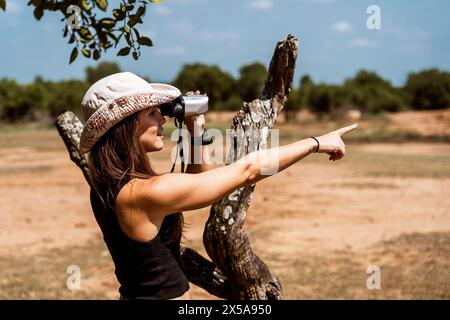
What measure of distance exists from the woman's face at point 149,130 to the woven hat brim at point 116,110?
0.17 ft

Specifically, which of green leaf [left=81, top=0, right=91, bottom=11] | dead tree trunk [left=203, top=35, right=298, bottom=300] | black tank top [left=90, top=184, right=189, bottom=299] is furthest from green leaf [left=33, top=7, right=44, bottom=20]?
black tank top [left=90, top=184, right=189, bottom=299]

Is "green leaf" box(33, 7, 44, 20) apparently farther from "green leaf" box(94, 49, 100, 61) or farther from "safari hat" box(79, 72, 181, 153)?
"safari hat" box(79, 72, 181, 153)

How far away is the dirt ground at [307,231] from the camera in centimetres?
751

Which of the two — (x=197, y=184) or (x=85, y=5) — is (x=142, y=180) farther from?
(x=85, y=5)

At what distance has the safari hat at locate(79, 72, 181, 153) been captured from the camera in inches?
88.3

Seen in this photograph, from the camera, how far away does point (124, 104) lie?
7.36 ft

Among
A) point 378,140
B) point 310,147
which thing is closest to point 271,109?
point 310,147

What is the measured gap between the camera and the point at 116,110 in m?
2.24

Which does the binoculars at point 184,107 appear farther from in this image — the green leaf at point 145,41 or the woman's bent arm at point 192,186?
the green leaf at point 145,41

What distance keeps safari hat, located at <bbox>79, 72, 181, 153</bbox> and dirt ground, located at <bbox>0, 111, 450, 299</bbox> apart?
3.72 ft

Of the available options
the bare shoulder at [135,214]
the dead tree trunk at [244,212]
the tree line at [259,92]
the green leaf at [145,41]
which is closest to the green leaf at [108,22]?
the green leaf at [145,41]

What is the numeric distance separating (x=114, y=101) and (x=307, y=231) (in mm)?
8268

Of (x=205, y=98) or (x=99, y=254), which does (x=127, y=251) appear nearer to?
(x=205, y=98)

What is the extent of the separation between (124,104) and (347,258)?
22.5 feet
